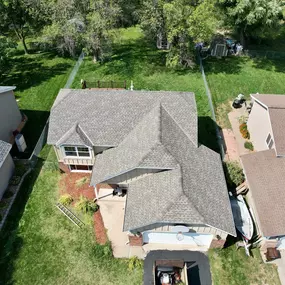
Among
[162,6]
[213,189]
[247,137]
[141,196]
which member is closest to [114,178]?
[141,196]

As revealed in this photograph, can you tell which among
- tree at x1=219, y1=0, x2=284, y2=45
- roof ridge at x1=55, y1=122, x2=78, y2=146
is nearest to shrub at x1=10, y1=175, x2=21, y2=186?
roof ridge at x1=55, y1=122, x2=78, y2=146

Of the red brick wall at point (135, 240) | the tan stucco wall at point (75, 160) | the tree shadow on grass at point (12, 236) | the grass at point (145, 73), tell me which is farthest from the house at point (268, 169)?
the tree shadow on grass at point (12, 236)

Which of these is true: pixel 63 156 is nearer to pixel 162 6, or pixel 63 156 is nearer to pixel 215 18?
pixel 162 6

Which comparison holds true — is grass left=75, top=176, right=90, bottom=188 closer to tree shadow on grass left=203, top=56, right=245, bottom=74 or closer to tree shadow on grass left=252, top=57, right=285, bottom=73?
tree shadow on grass left=203, top=56, right=245, bottom=74

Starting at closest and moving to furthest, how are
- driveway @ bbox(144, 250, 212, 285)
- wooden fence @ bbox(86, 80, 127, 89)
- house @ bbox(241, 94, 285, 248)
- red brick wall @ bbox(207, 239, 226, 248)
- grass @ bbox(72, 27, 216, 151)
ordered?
driveway @ bbox(144, 250, 212, 285) → house @ bbox(241, 94, 285, 248) → red brick wall @ bbox(207, 239, 226, 248) → wooden fence @ bbox(86, 80, 127, 89) → grass @ bbox(72, 27, 216, 151)

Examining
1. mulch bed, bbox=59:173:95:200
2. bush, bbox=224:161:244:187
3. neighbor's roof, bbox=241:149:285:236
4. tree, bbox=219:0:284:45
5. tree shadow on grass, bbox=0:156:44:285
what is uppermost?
tree, bbox=219:0:284:45

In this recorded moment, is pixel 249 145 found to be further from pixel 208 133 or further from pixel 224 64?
pixel 224 64
